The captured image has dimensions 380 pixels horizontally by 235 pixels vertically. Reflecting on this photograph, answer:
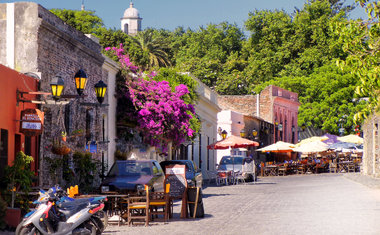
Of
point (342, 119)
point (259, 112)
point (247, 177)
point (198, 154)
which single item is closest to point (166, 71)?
point (247, 177)

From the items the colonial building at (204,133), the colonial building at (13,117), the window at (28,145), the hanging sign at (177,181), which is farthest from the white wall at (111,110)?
the colonial building at (204,133)

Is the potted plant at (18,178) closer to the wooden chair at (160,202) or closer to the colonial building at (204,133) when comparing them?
the wooden chair at (160,202)

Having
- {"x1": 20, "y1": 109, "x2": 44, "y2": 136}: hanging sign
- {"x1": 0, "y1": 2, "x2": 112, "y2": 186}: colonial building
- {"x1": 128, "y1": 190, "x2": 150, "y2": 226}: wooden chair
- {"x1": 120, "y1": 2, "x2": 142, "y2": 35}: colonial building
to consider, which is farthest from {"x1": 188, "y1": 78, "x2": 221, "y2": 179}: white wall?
{"x1": 120, "y1": 2, "x2": 142, "y2": 35}: colonial building

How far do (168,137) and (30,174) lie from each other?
15.1m

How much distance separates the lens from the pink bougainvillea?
29.9 m

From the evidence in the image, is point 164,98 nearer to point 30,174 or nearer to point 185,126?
point 185,126

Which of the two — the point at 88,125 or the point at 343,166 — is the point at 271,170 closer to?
the point at 343,166

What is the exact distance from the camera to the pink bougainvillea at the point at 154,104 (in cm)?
2986

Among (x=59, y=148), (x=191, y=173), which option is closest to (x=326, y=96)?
(x=191, y=173)

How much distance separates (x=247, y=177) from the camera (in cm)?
4131

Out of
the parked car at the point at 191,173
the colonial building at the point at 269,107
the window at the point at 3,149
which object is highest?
the colonial building at the point at 269,107

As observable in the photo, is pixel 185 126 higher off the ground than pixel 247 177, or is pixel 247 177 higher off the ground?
pixel 185 126

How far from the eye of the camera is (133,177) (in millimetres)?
20188

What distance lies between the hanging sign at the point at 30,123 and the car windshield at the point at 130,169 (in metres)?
3.16
